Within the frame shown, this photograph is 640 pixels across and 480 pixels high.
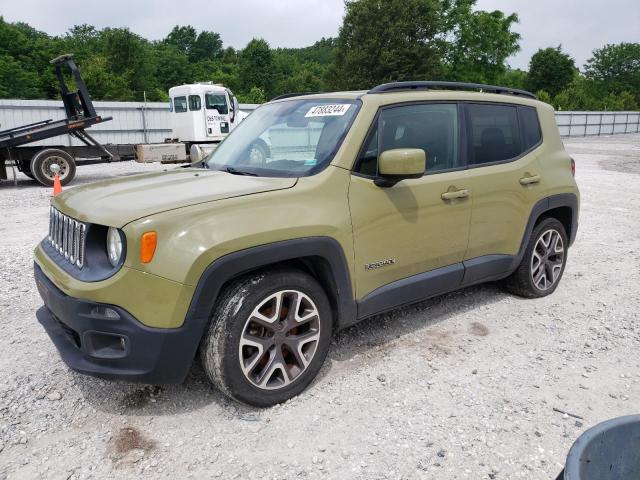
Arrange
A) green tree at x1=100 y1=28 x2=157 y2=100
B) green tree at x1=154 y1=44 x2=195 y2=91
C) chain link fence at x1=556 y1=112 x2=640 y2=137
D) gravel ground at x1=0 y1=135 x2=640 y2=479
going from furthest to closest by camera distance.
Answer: green tree at x1=154 y1=44 x2=195 y2=91, green tree at x1=100 y1=28 x2=157 y2=100, chain link fence at x1=556 y1=112 x2=640 y2=137, gravel ground at x1=0 y1=135 x2=640 y2=479

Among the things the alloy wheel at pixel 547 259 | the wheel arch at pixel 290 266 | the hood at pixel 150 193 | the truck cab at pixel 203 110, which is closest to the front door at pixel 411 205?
the wheel arch at pixel 290 266

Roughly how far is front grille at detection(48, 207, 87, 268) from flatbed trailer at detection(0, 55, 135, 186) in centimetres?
1066

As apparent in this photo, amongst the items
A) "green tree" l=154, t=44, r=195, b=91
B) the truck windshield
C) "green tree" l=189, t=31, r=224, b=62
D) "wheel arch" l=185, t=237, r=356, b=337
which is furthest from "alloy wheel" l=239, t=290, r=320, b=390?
"green tree" l=189, t=31, r=224, b=62

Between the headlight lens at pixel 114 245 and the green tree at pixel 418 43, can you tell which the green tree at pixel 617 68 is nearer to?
the green tree at pixel 418 43

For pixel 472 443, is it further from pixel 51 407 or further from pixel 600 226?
pixel 600 226

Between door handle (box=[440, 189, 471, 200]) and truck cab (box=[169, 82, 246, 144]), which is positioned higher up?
truck cab (box=[169, 82, 246, 144])

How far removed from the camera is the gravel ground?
2498 mm

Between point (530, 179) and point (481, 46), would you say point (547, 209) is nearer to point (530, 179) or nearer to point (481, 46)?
point (530, 179)

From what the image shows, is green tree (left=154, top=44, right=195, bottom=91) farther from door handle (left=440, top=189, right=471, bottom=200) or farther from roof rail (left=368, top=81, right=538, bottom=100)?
door handle (left=440, top=189, right=471, bottom=200)

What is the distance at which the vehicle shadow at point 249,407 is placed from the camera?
2.96 metres

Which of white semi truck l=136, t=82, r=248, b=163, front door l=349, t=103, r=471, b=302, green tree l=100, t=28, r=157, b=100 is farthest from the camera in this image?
green tree l=100, t=28, r=157, b=100

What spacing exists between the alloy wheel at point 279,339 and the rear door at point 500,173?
1.53m

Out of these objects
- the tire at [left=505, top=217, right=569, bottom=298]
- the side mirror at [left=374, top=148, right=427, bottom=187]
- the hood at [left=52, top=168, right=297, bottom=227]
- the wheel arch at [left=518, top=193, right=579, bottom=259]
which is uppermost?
the side mirror at [left=374, top=148, right=427, bottom=187]

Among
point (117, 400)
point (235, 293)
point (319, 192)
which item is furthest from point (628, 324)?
point (117, 400)
